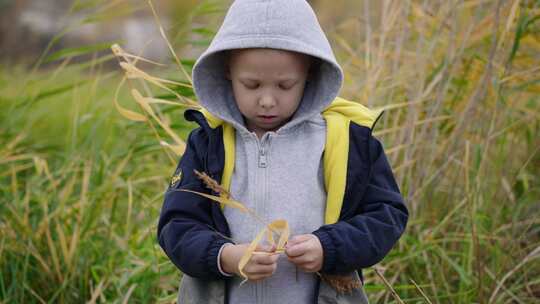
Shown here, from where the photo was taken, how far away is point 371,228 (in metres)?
1.86

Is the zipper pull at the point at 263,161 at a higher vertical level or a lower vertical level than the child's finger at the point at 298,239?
higher

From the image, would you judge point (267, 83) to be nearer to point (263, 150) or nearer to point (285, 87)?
point (285, 87)

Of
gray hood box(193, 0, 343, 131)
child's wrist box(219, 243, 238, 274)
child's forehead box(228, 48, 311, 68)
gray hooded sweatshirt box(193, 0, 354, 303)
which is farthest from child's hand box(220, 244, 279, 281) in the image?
child's forehead box(228, 48, 311, 68)

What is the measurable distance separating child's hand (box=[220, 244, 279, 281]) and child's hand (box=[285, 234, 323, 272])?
0.13 feet

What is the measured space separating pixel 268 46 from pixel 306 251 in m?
0.47

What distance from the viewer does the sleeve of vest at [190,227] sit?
6.04ft

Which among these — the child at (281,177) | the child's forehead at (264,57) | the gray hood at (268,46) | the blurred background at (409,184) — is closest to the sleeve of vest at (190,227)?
the child at (281,177)

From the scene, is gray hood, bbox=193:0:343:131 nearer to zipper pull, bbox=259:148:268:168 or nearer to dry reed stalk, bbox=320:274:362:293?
zipper pull, bbox=259:148:268:168

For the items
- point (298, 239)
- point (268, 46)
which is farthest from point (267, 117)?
point (298, 239)

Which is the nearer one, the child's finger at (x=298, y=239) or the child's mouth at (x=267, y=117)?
the child's finger at (x=298, y=239)

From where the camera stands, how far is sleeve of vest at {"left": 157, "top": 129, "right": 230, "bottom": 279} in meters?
1.84

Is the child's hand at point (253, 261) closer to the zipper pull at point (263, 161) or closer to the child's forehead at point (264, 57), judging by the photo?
the zipper pull at point (263, 161)

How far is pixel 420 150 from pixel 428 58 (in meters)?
0.36

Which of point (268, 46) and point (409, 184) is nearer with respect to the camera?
point (268, 46)
